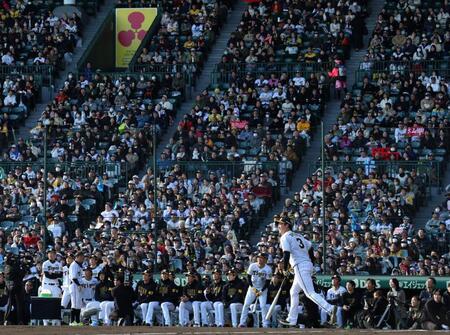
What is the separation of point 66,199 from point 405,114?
27.8 ft

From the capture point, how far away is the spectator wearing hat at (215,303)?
2850 centimetres

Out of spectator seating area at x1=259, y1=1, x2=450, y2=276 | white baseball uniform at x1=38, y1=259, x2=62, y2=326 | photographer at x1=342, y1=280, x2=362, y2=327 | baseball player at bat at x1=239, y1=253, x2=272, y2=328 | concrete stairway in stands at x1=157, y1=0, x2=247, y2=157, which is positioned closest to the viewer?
photographer at x1=342, y1=280, x2=362, y2=327

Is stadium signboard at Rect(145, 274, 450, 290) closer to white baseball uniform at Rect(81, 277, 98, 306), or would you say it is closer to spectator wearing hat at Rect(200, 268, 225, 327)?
spectator wearing hat at Rect(200, 268, 225, 327)

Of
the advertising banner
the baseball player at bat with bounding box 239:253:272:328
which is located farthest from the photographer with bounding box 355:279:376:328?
the advertising banner

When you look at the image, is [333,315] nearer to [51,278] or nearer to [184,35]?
[51,278]

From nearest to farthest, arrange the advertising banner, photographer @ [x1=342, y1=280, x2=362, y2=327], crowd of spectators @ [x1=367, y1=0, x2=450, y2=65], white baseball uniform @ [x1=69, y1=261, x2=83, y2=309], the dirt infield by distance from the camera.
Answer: the dirt infield < photographer @ [x1=342, y1=280, x2=362, y2=327] < white baseball uniform @ [x1=69, y1=261, x2=83, y2=309] < crowd of spectators @ [x1=367, y1=0, x2=450, y2=65] < the advertising banner

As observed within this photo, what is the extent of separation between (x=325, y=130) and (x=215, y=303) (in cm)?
1033

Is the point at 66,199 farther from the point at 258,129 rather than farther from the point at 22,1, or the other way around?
the point at 22,1

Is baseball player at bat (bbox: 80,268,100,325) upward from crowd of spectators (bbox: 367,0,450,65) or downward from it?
downward

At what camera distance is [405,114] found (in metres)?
37.6

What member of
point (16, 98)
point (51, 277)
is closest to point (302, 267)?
point (51, 277)

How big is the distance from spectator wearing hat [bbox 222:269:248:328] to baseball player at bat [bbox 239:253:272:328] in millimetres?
272

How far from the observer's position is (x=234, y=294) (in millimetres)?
28406

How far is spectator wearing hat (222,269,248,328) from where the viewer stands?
2833 cm
